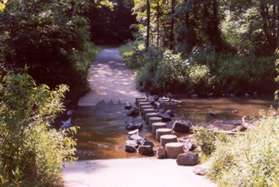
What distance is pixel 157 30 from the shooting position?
24.2 meters

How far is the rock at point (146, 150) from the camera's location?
33.2 ft

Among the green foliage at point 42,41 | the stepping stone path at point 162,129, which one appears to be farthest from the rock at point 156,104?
the green foliage at point 42,41

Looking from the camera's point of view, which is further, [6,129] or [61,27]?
[61,27]

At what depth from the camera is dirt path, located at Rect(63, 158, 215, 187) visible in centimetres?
702

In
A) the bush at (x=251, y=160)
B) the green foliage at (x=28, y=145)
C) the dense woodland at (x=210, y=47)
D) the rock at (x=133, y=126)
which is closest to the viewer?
the bush at (x=251, y=160)

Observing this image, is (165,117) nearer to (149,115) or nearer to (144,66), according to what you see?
(149,115)

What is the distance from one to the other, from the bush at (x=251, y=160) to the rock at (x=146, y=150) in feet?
9.64

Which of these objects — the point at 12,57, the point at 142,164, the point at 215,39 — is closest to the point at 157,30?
the point at 215,39

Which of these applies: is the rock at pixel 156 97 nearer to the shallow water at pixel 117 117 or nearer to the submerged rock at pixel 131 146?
the shallow water at pixel 117 117

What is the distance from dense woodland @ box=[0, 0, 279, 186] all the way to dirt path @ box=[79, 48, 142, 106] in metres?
0.57

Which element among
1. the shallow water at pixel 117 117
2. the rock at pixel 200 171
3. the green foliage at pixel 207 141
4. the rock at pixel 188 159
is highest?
the green foliage at pixel 207 141

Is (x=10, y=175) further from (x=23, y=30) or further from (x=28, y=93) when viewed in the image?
(x=23, y=30)

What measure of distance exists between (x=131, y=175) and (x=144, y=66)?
12.5 metres

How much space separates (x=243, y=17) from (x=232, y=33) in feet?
3.70
